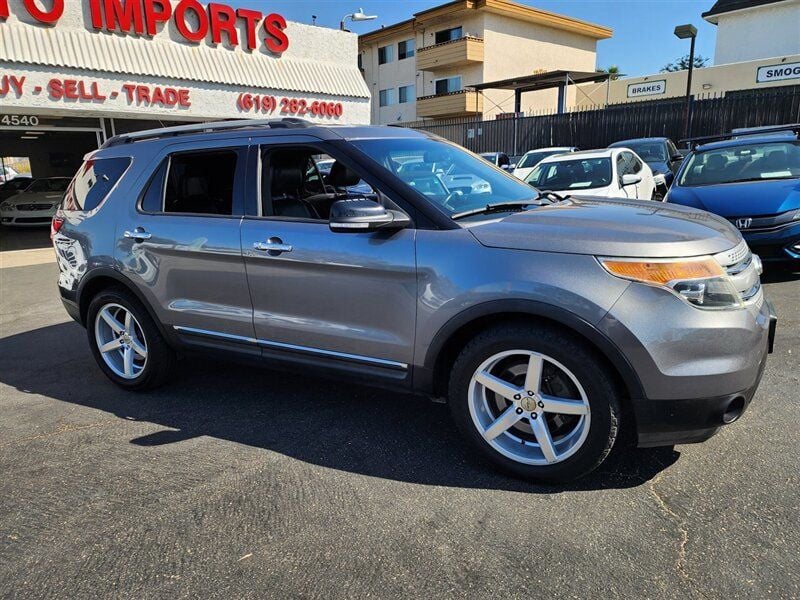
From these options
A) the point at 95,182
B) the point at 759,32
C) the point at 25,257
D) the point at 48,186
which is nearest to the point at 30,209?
the point at 48,186

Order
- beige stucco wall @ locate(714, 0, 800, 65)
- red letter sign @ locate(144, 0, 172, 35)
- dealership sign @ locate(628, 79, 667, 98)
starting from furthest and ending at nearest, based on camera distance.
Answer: beige stucco wall @ locate(714, 0, 800, 65), dealership sign @ locate(628, 79, 667, 98), red letter sign @ locate(144, 0, 172, 35)

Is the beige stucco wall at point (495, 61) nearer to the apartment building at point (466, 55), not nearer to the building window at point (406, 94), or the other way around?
the apartment building at point (466, 55)

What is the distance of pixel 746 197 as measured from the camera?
6777 mm

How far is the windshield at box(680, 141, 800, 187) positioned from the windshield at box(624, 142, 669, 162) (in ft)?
18.9

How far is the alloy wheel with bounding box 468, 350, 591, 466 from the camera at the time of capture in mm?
2783

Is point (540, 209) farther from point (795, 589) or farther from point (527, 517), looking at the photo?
point (795, 589)

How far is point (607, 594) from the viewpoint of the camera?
2.18m

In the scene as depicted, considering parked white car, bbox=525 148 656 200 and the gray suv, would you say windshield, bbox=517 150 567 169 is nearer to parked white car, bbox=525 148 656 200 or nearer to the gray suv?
parked white car, bbox=525 148 656 200

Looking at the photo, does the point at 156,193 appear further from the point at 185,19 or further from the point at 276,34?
the point at 276,34

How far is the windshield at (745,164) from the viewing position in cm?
745

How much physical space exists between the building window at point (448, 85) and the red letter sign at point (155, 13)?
81.5 feet

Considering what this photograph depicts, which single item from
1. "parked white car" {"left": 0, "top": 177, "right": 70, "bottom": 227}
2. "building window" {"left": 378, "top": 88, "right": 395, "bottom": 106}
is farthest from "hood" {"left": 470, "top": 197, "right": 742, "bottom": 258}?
"building window" {"left": 378, "top": 88, "right": 395, "bottom": 106}

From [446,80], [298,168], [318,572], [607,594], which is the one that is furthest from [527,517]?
[446,80]

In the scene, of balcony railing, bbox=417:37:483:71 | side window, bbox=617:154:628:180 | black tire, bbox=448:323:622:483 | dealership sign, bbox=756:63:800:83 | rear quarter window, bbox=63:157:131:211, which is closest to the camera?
black tire, bbox=448:323:622:483
